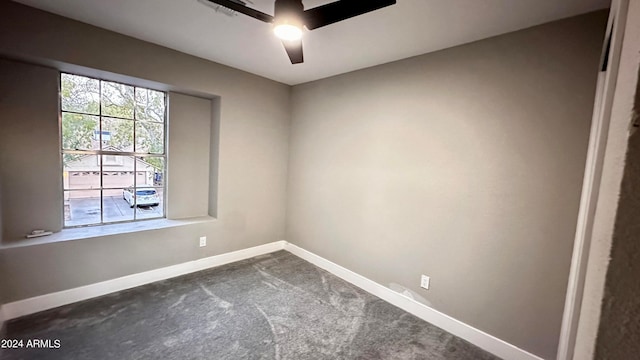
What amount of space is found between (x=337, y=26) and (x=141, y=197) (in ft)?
9.52

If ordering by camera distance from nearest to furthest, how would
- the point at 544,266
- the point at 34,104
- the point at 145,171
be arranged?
the point at 544,266
the point at 34,104
the point at 145,171

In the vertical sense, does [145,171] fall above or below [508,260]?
above

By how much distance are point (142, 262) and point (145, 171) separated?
105 centimetres

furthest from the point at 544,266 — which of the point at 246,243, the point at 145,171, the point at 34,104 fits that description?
the point at 34,104

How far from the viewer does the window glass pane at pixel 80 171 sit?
2625mm

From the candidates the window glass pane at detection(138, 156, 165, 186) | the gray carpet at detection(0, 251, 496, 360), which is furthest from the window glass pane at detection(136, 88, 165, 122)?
the gray carpet at detection(0, 251, 496, 360)

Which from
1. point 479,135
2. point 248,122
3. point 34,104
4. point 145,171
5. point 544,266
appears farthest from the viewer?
point 248,122

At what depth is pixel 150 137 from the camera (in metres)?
3.15

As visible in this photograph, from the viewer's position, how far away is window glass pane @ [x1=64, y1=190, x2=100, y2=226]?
8.78 feet

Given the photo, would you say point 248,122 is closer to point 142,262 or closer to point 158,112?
point 158,112

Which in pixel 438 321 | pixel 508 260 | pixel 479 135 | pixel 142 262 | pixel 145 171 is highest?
pixel 479 135

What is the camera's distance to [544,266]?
1.92 meters

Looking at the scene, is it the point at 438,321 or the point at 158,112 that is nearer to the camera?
the point at 438,321

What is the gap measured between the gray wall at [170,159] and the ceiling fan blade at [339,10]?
6.74 feet
